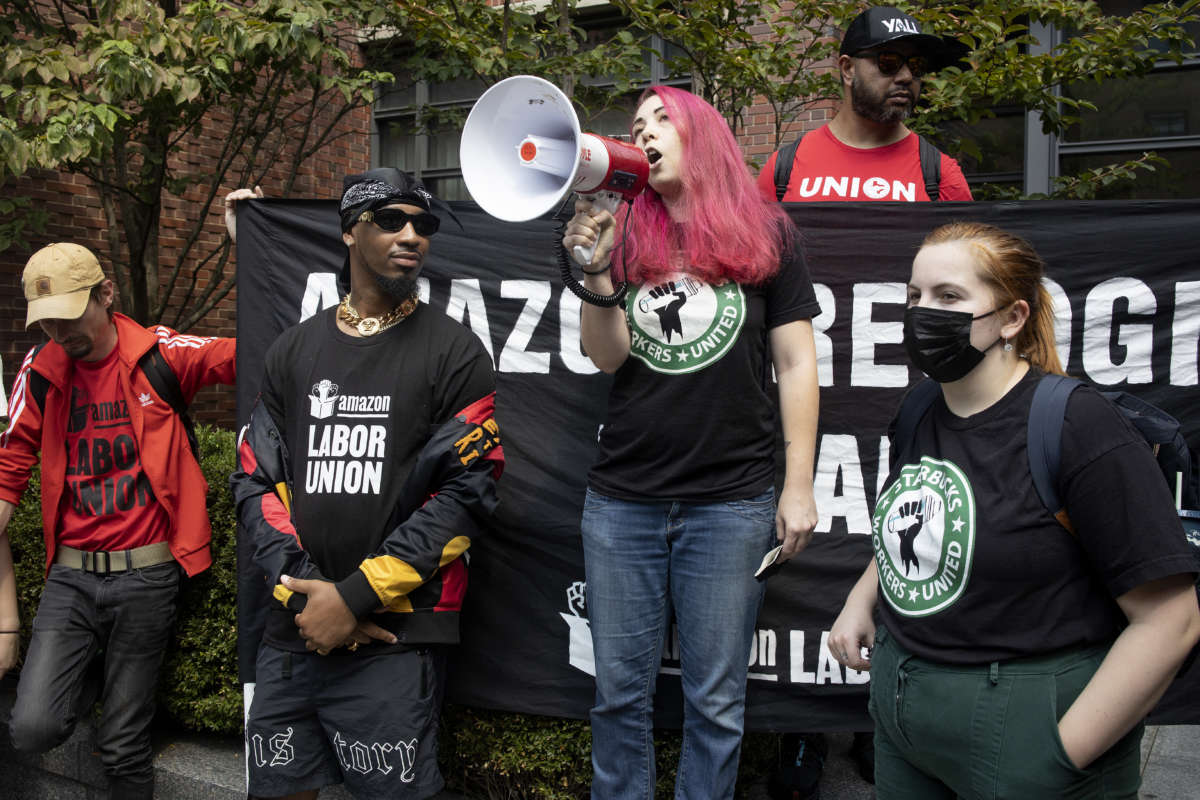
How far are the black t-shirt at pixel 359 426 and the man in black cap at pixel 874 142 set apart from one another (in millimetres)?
1453

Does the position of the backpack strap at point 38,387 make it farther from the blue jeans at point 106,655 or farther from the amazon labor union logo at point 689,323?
the amazon labor union logo at point 689,323

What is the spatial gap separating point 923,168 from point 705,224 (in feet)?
4.19

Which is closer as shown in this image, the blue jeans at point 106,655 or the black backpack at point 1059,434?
the black backpack at point 1059,434

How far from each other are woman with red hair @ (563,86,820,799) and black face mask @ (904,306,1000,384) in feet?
2.08

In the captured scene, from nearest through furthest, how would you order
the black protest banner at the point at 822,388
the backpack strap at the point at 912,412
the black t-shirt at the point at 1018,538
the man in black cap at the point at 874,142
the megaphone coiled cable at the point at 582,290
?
the black t-shirt at the point at 1018,538
the backpack strap at the point at 912,412
the megaphone coiled cable at the point at 582,290
the black protest banner at the point at 822,388
the man in black cap at the point at 874,142

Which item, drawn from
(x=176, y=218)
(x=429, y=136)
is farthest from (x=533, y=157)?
(x=429, y=136)

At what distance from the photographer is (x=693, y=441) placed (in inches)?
96.1

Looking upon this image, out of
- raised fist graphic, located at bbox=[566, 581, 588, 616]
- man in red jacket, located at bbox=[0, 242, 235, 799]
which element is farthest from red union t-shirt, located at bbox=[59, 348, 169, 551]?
raised fist graphic, located at bbox=[566, 581, 588, 616]

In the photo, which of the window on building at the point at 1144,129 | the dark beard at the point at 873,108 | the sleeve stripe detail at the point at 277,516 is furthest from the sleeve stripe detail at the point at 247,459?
the window on building at the point at 1144,129

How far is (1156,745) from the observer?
3.82 metres

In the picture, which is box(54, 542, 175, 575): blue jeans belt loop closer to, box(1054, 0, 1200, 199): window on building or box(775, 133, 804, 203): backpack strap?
box(775, 133, 804, 203): backpack strap

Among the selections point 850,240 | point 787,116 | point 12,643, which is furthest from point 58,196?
point 850,240

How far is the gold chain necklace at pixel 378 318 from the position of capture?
2.78 meters

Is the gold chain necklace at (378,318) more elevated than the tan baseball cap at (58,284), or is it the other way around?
the tan baseball cap at (58,284)
